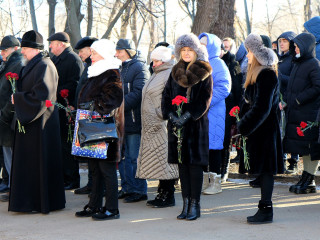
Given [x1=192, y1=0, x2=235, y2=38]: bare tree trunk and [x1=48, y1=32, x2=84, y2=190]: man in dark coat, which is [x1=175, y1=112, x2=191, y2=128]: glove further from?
[x1=192, y1=0, x2=235, y2=38]: bare tree trunk

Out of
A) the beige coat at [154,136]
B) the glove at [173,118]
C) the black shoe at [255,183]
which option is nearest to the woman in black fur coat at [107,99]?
the glove at [173,118]

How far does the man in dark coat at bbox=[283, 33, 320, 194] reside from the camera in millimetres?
7574

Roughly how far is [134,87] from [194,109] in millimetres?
1595

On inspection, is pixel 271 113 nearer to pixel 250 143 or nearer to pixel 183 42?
pixel 250 143

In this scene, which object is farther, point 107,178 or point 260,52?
point 107,178

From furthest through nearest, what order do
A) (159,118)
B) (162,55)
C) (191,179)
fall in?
(162,55)
(159,118)
(191,179)

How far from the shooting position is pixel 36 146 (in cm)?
703

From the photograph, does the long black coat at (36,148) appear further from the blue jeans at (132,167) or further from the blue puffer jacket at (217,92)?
the blue puffer jacket at (217,92)

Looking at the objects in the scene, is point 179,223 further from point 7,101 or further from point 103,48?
point 7,101

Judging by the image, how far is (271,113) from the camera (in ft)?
20.4

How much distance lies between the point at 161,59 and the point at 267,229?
2.55 metres

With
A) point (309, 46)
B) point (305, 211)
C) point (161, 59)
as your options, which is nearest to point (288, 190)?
point (305, 211)

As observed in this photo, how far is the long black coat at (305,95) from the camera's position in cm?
757

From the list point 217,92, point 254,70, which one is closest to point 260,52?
point 254,70
